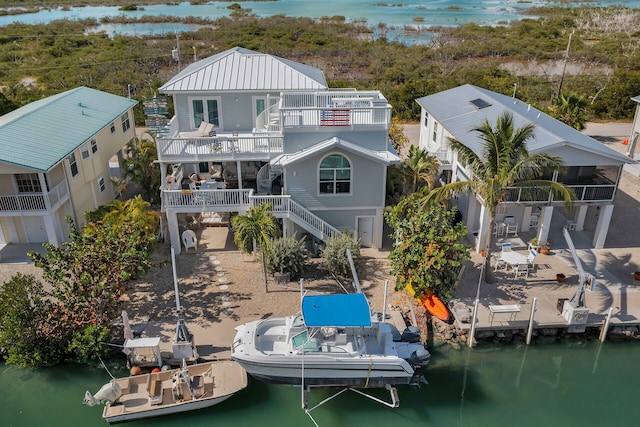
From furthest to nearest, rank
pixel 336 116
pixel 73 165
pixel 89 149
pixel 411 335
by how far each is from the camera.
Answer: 1. pixel 89 149
2. pixel 73 165
3. pixel 336 116
4. pixel 411 335

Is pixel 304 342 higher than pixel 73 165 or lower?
lower

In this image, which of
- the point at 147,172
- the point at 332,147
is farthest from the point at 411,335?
the point at 147,172

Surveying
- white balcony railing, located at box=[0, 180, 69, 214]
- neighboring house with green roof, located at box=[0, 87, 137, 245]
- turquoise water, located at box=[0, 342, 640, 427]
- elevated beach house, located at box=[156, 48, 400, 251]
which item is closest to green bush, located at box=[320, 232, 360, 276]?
elevated beach house, located at box=[156, 48, 400, 251]

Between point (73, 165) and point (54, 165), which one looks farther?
point (73, 165)

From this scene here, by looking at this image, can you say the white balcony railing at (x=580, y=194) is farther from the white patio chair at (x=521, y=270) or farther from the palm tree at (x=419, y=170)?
the palm tree at (x=419, y=170)

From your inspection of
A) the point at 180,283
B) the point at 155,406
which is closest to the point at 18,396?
the point at 155,406

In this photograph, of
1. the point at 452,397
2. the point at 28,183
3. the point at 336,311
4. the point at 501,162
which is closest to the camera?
the point at 336,311

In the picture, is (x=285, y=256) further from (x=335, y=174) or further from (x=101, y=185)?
(x=101, y=185)
